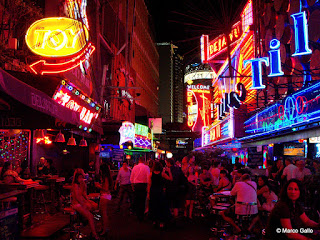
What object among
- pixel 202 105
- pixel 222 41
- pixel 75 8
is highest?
pixel 222 41

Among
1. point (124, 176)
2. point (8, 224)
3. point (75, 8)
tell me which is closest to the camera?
point (8, 224)

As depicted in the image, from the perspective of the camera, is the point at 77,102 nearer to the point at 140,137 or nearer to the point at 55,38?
the point at 55,38

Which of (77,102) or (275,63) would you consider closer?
(77,102)

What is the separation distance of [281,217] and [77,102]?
10.4 metres

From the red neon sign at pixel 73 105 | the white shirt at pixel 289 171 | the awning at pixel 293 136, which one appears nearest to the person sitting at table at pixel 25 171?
the red neon sign at pixel 73 105

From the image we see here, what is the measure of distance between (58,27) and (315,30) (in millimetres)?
9386

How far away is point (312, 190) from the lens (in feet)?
33.7

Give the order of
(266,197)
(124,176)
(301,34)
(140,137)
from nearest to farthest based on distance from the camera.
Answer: (266,197) < (301,34) < (124,176) < (140,137)

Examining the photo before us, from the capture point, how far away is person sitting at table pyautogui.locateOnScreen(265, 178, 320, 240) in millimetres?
4766

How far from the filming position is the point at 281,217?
482 cm

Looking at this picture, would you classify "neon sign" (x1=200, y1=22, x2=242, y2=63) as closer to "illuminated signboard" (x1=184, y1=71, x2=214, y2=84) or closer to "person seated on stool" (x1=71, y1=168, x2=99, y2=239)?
"person seated on stool" (x1=71, y1=168, x2=99, y2=239)

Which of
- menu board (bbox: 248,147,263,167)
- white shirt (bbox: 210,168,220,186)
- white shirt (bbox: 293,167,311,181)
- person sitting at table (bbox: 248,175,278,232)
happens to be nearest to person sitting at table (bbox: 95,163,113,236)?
person sitting at table (bbox: 248,175,278,232)

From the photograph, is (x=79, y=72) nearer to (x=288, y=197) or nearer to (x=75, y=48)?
(x=75, y=48)

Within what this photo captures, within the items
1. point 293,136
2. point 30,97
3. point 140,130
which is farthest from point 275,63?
point 140,130
